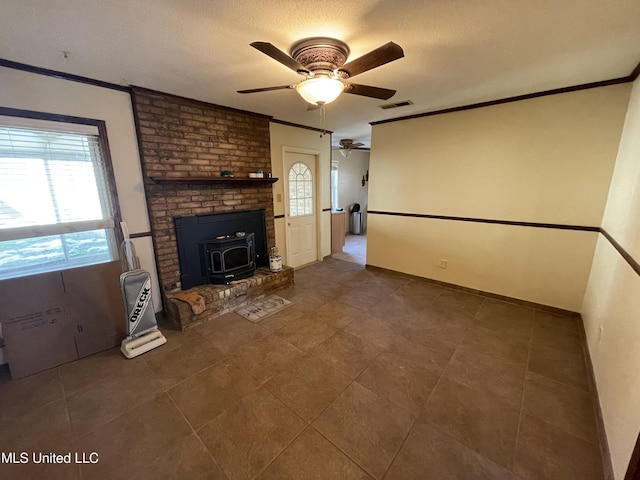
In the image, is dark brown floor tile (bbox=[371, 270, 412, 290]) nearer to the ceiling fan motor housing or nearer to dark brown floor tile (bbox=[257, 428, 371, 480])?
dark brown floor tile (bbox=[257, 428, 371, 480])

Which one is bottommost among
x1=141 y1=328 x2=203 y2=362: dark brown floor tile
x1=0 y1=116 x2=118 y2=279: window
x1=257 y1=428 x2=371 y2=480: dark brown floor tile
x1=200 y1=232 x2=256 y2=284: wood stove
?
x1=257 y1=428 x2=371 y2=480: dark brown floor tile

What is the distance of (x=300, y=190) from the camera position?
452 cm

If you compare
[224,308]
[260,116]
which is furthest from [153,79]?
[224,308]

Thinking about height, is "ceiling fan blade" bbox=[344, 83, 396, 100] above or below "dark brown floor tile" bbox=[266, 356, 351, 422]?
above

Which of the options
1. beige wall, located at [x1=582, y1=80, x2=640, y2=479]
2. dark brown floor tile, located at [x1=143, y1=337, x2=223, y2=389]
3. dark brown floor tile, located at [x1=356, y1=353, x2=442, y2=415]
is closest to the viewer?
beige wall, located at [x1=582, y1=80, x2=640, y2=479]

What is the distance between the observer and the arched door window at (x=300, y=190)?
436 centimetres

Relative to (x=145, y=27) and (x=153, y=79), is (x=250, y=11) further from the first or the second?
(x=153, y=79)

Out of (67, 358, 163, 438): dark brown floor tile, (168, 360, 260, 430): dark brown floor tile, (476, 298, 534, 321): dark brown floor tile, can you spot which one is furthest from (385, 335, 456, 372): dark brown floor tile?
(67, 358, 163, 438): dark brown floor tile

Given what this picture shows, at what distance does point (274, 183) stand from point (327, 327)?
2.38 metres

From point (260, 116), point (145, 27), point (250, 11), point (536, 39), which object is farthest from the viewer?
point (260, 116)

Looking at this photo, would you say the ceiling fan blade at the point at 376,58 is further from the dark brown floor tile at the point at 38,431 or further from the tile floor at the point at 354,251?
the tile floor at the point at 354,251

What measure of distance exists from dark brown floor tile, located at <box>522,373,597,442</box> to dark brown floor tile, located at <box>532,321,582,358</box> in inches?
23.6

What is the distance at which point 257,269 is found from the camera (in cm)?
375

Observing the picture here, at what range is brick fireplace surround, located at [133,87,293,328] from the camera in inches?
105
